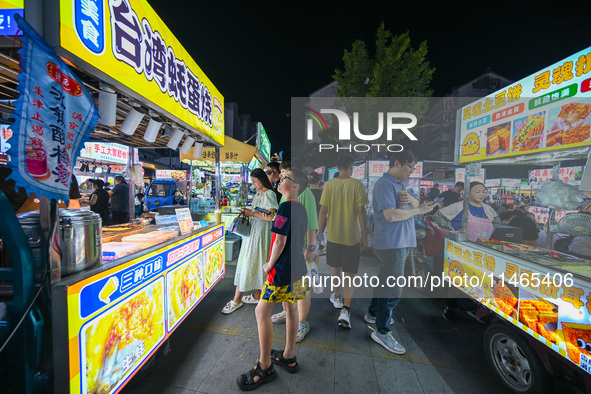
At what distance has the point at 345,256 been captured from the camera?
356cm

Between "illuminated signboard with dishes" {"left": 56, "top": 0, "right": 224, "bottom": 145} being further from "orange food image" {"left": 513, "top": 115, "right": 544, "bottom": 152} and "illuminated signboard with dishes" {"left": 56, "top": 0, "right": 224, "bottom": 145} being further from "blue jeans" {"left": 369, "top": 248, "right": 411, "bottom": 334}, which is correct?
"orange food image" {"left": 513, "top": 115, "right": 544, "bottom": 152}

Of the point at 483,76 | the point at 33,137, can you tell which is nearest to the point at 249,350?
the point at 33,137

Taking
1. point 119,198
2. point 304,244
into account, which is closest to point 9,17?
point 304,244

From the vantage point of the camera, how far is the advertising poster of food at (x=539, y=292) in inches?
72.7

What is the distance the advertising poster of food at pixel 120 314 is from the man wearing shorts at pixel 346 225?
2.12 m

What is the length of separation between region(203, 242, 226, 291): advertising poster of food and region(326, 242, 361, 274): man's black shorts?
1948 millimetres

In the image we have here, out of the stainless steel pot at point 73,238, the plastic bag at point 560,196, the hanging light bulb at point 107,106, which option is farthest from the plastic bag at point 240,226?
the plastic bag at point 560,196

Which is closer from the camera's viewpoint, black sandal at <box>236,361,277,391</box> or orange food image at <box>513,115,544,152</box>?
black sandal at <box>236,361,277,391</box>

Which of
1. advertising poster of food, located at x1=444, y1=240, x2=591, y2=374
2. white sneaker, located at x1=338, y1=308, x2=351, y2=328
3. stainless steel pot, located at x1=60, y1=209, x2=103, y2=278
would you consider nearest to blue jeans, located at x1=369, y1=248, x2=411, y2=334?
white sneaker, located at x1=338, y1=308, x2=351, y2=328

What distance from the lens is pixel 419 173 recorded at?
750cm

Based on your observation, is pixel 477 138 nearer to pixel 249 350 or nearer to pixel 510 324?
pixel 510 324

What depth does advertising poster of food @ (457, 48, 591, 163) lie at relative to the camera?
212 centimetres

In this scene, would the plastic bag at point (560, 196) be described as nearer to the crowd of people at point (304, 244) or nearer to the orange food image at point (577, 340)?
the crowd of people at point (304, 244)

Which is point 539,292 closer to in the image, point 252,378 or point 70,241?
point 252,378
